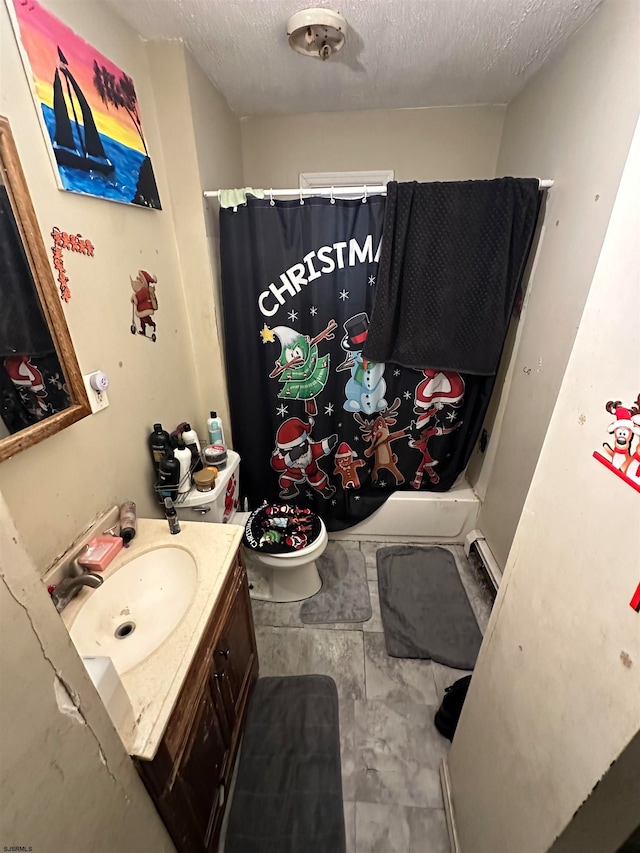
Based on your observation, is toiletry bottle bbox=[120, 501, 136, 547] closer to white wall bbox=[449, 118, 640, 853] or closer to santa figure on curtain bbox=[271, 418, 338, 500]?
santa figure on curtain bbox=[271, 418, 338, 500]

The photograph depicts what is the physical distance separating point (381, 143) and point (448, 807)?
2.89 meters

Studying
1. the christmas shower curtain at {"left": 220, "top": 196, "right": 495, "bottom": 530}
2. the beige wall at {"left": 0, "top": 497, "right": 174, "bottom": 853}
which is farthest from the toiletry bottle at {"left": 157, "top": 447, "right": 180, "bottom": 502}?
the beige wall at {"left": 0, "top": 497, "right": 174, "bottom": 853}

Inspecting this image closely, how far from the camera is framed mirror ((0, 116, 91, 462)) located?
785 mm

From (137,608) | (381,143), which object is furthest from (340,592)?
(381,143)

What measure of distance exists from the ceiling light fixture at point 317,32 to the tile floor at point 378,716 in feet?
7.61

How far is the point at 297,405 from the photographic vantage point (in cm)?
190

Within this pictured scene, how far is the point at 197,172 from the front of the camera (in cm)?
145

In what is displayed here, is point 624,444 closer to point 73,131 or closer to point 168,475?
point 168,475

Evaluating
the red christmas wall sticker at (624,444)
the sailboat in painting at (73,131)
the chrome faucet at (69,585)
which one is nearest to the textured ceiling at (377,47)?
the sailboat in painting at (73,131)

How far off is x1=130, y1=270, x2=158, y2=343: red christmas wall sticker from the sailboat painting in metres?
0.24

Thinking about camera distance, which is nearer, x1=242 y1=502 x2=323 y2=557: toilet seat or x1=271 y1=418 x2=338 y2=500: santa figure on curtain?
x1=242 y1=502 x2=323 y2=557: toilet seat

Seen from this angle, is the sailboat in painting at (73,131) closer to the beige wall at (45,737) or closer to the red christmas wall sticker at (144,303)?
the red christmas wall sticker at (144,303)

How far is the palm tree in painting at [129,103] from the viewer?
1.06 m

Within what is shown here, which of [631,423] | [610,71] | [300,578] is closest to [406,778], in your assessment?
[300,578]
